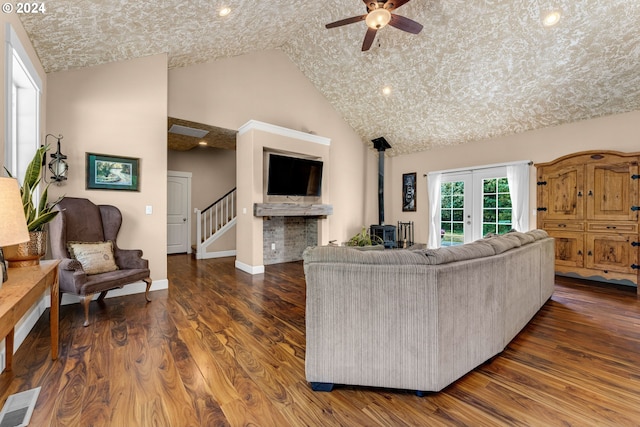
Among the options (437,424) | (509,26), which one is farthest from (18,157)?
(509,26)

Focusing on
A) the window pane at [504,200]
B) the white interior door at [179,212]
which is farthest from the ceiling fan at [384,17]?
the white interior door at [179,212]

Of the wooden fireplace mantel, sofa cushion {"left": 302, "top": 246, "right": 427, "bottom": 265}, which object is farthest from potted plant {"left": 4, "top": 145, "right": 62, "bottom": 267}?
the wooden fireplace mantel

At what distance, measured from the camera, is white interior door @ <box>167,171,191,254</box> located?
265 inches

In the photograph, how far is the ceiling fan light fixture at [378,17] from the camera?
9.53 ft

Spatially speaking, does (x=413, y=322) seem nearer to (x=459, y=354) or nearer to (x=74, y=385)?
(x=459, y=354)

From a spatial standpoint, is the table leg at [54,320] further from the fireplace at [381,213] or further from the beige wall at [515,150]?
the beige wall at [515,150]

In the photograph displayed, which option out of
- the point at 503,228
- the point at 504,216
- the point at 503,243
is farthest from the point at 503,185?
the point at 503,243

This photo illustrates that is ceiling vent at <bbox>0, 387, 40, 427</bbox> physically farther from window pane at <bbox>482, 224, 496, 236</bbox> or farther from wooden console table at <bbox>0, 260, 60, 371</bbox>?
window pane at <bbox>482, 224, 496, 236</bbox>

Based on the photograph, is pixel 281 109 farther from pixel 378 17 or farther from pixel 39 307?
pixel 39 307

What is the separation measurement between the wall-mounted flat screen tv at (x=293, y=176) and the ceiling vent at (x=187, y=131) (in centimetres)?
134

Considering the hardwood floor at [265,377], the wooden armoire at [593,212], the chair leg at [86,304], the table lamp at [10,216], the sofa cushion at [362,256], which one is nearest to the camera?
the table lamp at [10,216]

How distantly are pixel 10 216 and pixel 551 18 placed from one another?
17.2 feet

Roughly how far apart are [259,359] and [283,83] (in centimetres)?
506

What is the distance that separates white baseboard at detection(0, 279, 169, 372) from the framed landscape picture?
126 centimetres
